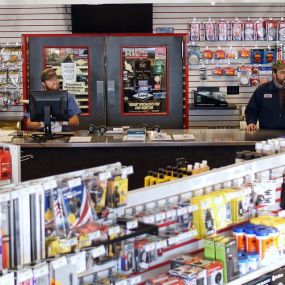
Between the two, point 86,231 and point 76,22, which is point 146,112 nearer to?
point 76,22

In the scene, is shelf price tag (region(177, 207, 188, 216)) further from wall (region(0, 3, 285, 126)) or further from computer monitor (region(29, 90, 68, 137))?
wall (region(0, 3, 285, 126))

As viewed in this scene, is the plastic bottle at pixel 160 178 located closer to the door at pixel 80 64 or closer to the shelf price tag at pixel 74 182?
the shelf price tag at pixel 74 182

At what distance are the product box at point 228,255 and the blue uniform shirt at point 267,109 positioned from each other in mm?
4559

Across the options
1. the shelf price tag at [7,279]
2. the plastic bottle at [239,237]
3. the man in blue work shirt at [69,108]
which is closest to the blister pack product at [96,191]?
the shelf price tag at [7,279]

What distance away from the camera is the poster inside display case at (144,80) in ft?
32.7

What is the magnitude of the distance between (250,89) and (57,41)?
3028mm

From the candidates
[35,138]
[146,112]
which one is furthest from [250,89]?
[35,138]

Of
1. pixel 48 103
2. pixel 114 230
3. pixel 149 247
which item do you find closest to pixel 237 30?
pixel 48 103

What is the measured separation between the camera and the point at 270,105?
7.89 metres

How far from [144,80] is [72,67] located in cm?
110

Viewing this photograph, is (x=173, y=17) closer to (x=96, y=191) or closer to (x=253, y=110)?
(x=253, y=110)

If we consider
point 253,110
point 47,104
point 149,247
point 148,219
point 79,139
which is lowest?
point 149,247

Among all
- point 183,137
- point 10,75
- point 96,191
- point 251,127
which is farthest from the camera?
point 10,75

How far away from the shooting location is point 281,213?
408cm
